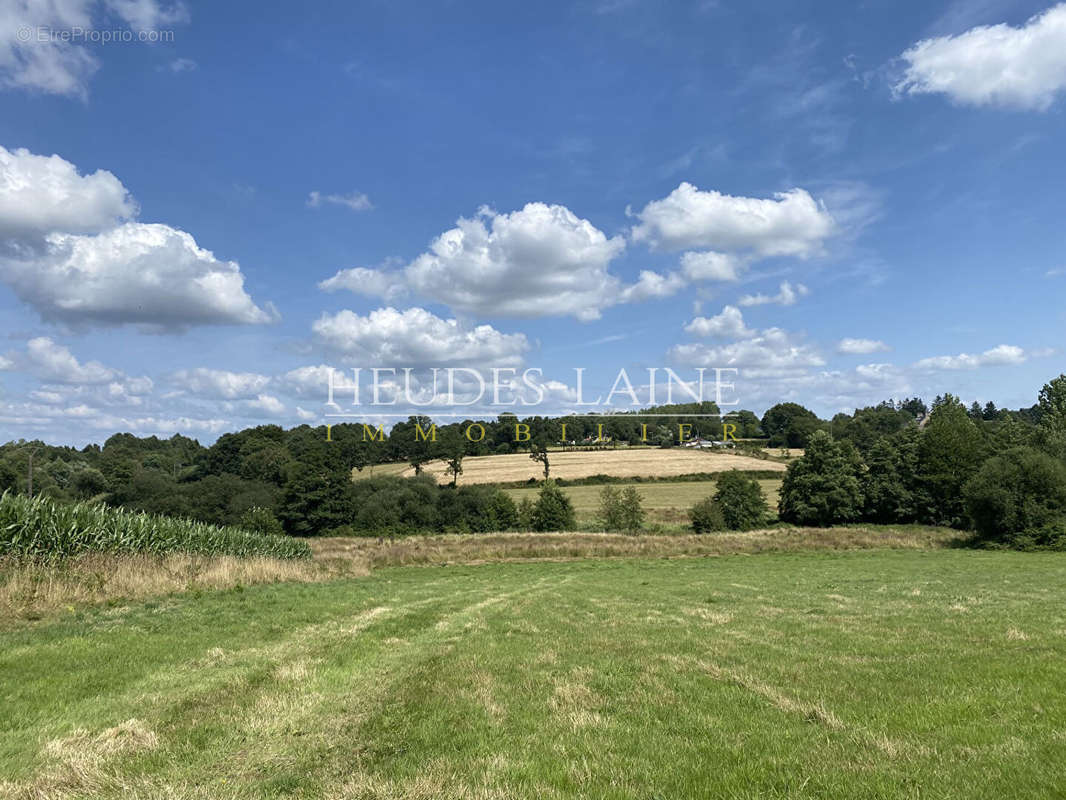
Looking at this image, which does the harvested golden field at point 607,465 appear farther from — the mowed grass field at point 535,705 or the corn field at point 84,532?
the mowed grass field at point 535,705

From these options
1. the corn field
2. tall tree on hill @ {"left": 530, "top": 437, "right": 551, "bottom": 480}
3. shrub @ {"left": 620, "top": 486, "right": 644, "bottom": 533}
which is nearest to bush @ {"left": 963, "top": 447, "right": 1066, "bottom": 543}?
shrub @ {"left": 620, "top": 486, "right": 644, "bottom": 533}

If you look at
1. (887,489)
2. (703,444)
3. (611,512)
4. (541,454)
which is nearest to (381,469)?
(541,454)

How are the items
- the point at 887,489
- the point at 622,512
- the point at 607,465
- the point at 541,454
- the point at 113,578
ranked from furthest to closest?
the point at 541,454 < the point at 607,465 < the point at 887,489 < the point at 622,512 < the point at 113,578

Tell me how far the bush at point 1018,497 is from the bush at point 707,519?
2151cm

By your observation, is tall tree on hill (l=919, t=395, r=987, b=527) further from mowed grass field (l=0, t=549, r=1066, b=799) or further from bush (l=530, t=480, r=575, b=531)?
mowed grass field (l=0, t=549, r=1066, b=799)

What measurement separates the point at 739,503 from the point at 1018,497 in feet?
80.0

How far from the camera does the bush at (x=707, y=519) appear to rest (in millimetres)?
65750

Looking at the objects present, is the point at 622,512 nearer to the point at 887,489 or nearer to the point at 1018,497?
the point at 887,489

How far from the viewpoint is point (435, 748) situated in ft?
21.3

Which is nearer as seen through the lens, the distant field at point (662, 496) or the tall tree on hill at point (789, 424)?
the distant field at point (662, 496)

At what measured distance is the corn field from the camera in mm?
18672

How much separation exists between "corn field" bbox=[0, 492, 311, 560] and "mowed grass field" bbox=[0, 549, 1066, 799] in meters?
6.47

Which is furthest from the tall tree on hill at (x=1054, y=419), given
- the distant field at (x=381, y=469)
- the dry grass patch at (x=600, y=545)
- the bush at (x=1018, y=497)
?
the distant field at (x=381, y=469)

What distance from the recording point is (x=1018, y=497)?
5322 cm
